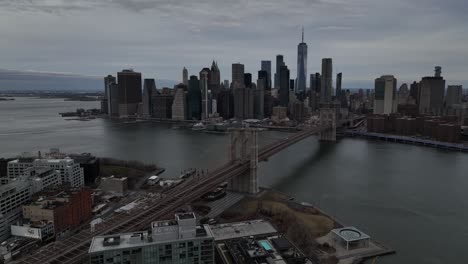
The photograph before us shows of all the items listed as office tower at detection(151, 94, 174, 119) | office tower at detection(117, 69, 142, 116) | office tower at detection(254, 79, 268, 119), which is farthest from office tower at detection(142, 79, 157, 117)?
office tower at detection(254, 79, 268, 119)

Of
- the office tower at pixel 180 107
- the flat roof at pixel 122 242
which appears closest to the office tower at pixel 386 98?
the office tower at pixel 180 107

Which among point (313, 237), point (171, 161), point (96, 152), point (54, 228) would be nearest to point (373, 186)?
point (313, 237)

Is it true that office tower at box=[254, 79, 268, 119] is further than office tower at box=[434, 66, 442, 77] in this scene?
No

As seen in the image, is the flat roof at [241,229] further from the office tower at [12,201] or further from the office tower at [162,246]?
the office tower at [12,201]

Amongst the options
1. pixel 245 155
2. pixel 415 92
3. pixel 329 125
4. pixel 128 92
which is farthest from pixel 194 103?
pixel 415 92

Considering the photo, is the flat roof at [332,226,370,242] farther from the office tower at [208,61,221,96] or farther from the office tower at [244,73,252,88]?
the office tower at [244,73,252,88]

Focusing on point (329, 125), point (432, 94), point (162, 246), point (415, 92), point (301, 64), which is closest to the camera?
point (162, 246)

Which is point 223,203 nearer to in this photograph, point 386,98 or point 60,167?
point 60,167
